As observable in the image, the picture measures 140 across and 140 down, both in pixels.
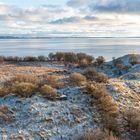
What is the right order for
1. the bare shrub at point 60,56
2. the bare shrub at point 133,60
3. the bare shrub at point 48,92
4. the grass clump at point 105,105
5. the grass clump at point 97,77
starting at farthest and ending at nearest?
the bare shrub at point 60,56 → the bare shrub at point 133,60 → the grass clump at point 97,77 → the bare shrub at point 48,92 → the grass clump at point 105,105

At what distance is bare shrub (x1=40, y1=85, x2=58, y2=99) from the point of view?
52.6ft

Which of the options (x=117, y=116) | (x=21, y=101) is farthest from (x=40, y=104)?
(x=117, y=116)

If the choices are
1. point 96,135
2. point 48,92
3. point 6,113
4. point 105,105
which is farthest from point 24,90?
point 96,135

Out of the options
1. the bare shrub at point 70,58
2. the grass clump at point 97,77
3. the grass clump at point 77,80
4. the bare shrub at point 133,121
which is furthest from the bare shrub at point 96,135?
the bare shrub at point 70,58

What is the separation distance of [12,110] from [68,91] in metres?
3.25

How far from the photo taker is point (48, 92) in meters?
16.2

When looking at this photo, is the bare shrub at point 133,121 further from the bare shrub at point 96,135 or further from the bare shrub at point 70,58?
the bare shrub at point 70,58

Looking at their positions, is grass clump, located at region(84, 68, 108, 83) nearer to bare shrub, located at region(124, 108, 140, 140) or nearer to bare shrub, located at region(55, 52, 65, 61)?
bare shrub, located at region(124, 108, 140, 140)

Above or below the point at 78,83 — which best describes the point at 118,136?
below

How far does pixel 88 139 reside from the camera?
12.6 metres

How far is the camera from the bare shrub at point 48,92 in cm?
1603

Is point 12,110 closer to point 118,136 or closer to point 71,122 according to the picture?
point 71,122

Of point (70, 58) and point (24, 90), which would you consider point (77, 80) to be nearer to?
point (24, 90)

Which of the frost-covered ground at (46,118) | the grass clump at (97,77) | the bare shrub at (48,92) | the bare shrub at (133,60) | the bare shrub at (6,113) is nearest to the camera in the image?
the frost-covered ground at (46,118)
